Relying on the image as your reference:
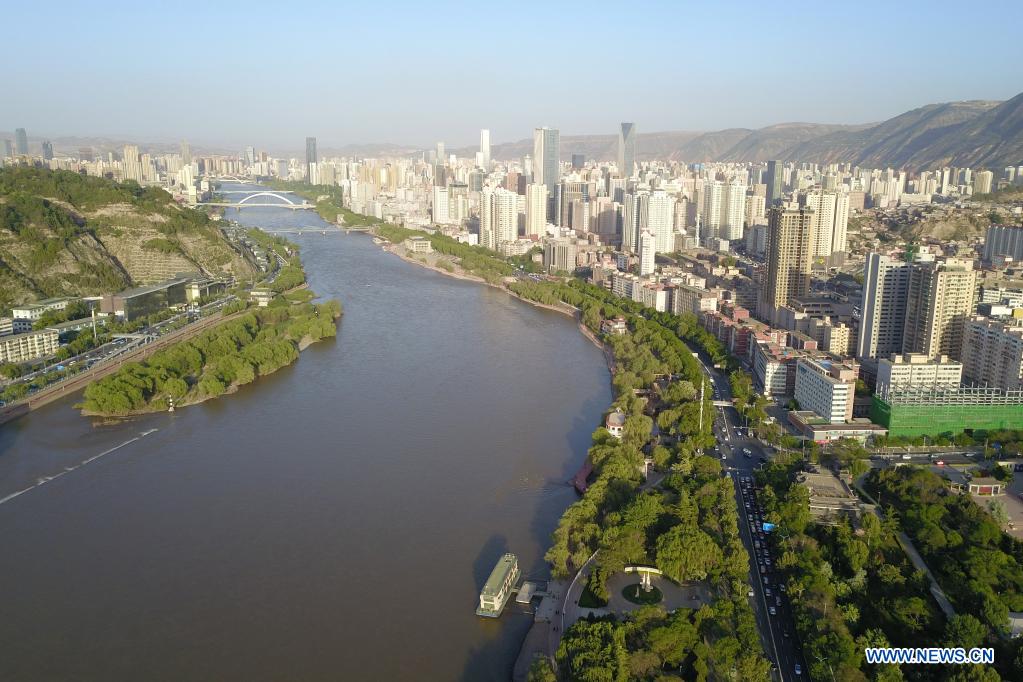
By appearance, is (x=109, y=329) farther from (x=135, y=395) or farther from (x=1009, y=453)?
(x=1009, y=453)

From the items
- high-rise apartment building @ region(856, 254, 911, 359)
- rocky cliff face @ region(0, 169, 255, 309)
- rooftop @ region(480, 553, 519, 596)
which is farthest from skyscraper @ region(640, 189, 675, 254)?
rooftop @ region(480, 553, 519, 596)

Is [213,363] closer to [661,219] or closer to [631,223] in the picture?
[661,219]

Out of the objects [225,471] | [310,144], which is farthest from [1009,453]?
[310,144]

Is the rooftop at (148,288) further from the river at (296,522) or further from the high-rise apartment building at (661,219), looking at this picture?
the high-rise apartment building at (661,219)

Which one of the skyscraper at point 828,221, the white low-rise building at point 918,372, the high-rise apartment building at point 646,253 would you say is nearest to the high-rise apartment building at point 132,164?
the high-rise apartment building at point 646,253

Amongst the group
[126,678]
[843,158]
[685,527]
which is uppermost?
[843,158]
